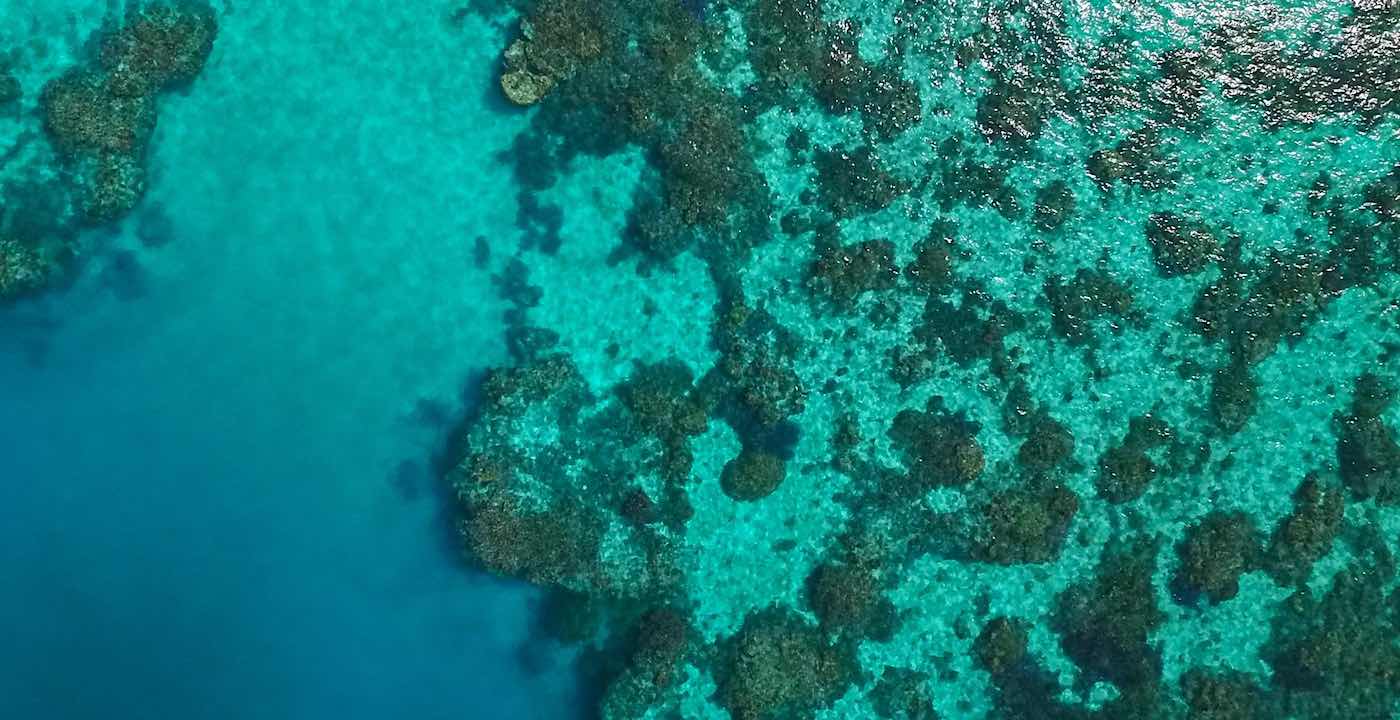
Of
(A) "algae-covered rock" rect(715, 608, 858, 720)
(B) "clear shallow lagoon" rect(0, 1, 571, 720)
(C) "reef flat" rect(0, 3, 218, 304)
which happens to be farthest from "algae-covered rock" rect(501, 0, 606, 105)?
(A) "algae-covered rock" rect(715, 608, 858, 720)

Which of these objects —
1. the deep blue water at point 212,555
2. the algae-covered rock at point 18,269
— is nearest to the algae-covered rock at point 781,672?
the deep blue water at point 212,555

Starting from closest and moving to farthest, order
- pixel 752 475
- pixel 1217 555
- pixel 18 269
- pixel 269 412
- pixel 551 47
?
1. pixel 18 269
2. pixel 1217 555
3. pixel 752 475
4. pixel 269 412
5. pixel 551 47

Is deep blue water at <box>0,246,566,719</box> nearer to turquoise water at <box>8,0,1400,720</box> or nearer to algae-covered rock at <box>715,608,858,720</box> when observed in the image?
turquoise water at <box>8,0,1400,720</box>

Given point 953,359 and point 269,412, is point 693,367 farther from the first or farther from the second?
point 269,412

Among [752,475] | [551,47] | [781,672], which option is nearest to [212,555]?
[752,475]

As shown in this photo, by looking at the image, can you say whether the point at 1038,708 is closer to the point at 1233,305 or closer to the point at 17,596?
the point at 1233,305

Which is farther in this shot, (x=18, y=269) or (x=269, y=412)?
(x=269, y=412)

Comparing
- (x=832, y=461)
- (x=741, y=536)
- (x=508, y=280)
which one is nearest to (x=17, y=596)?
(x=508, y=280)
